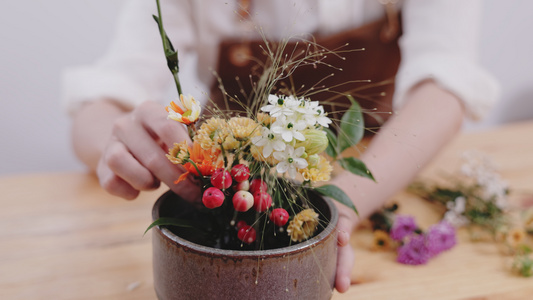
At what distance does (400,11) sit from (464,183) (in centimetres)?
41

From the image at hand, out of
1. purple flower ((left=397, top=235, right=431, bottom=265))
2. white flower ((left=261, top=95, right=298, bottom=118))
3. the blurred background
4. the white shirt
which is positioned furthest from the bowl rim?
the blurred background

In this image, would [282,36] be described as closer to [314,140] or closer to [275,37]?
[275,37]

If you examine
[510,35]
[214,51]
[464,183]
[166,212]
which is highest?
[166,212]

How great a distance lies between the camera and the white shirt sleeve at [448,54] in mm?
811

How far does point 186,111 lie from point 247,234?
0.37ft

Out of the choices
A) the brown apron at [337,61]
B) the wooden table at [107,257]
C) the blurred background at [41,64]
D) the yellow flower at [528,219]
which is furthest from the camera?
the blurred background at [41,64]

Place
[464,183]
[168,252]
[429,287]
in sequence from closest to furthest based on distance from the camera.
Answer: [168,252] < [429,287] < [464,183]

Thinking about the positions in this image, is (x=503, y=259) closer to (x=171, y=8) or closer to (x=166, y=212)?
(x=166, y=212)

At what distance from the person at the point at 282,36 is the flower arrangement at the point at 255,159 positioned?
88 mm

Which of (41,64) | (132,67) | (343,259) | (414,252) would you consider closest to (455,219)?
(414,252)

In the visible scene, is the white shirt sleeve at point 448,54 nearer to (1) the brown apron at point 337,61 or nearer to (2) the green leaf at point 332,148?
(1) the brown apron at point 337,61

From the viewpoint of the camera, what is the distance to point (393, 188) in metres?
0.68

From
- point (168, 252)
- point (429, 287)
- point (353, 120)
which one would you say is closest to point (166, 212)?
point (168, 252)

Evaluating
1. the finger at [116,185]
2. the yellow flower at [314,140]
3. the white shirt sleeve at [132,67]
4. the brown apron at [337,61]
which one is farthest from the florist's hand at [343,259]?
the white shirt sleeve at [132,67]
